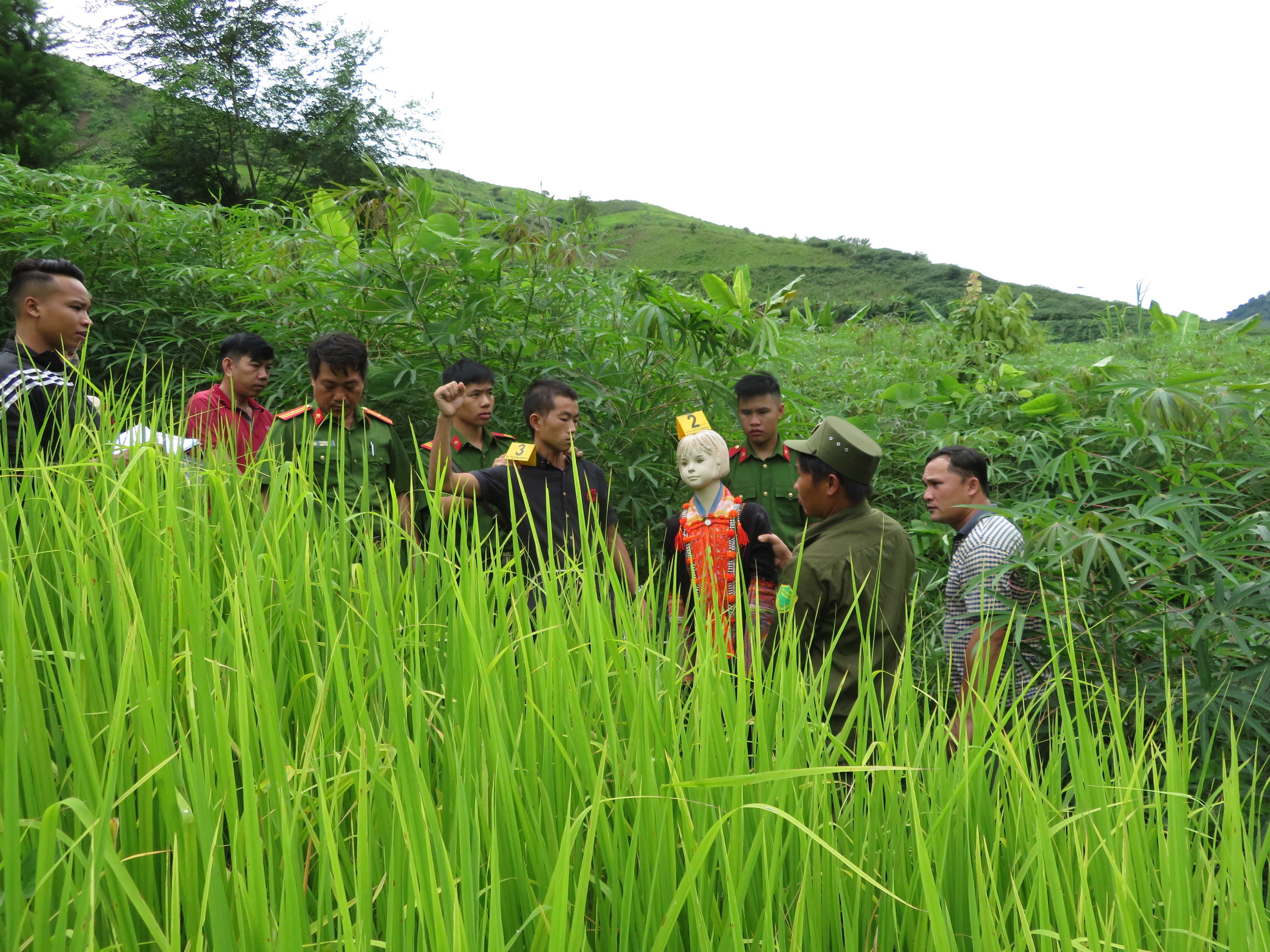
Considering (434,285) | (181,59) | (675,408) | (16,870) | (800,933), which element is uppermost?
(181,59)

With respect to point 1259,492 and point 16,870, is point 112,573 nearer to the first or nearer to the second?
point 16,870

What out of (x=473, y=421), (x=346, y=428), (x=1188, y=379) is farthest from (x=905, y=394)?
(x=346, y=428)

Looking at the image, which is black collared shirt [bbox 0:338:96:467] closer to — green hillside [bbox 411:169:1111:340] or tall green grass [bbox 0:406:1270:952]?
tall green grass [bbox 0:406:1270:952]

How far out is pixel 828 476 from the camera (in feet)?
8.94

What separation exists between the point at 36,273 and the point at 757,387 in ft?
9.05

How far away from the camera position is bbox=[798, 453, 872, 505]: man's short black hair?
272 cm

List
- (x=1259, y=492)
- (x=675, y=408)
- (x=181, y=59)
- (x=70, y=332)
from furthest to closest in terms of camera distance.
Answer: (x=181, y=59)
(x=675, y=408)
(x=1259, y=492)
(x=70, y=332)

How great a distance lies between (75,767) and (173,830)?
17cm

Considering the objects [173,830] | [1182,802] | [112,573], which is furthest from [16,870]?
[1182,802]

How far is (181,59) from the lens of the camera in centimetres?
2767

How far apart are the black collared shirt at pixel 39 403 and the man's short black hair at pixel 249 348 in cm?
95

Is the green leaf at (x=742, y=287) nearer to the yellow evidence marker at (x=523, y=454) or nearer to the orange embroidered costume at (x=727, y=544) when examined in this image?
the orange embroidered costume at (x=727, y=544)

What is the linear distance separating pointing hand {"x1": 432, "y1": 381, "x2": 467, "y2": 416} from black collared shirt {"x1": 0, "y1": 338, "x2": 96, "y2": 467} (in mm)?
890

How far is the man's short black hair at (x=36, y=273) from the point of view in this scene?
247 centimetres
